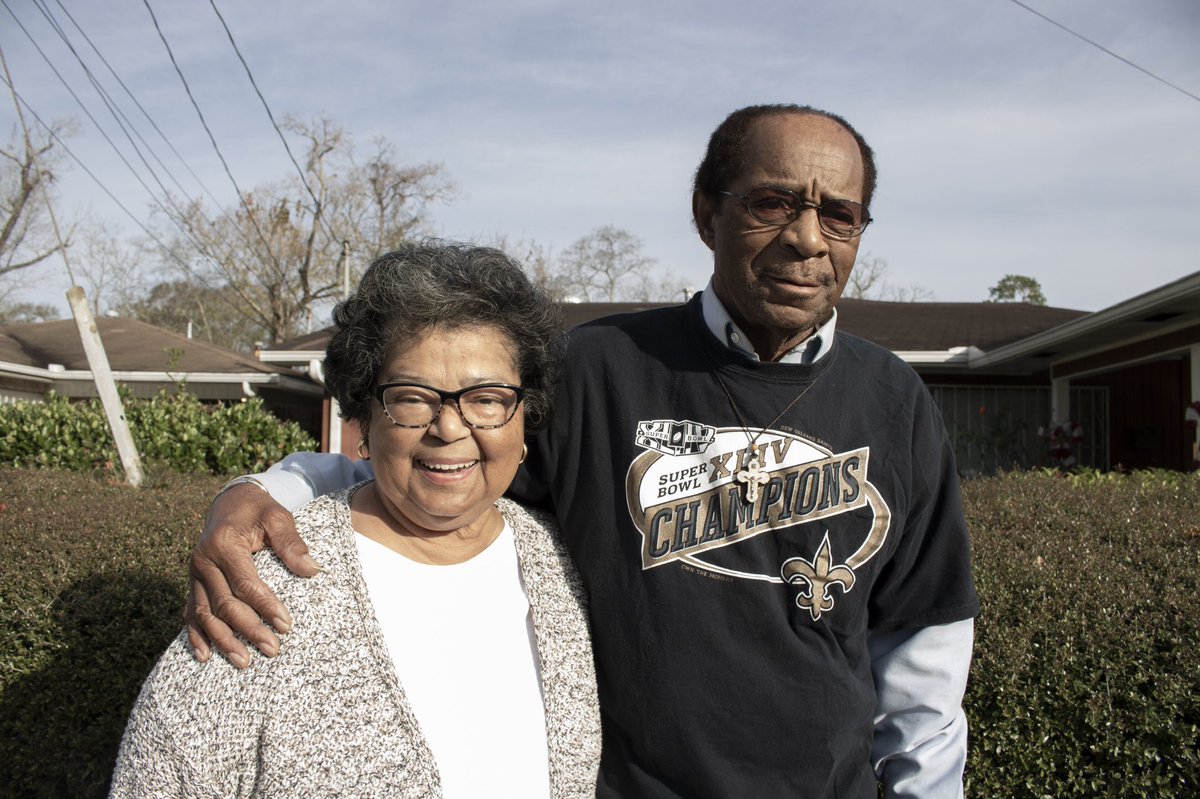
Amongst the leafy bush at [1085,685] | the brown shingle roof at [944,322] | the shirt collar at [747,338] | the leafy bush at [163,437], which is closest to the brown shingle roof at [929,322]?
the brown shingle roof at [944,322]

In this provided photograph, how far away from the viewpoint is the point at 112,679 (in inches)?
121

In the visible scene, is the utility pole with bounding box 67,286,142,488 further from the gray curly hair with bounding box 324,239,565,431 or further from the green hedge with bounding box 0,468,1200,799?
the gray curly hair with bounding box 324,239,565,431

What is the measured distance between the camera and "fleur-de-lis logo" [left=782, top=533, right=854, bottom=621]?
1.81 m

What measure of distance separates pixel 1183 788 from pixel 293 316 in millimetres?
36710

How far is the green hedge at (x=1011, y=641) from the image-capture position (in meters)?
2.68

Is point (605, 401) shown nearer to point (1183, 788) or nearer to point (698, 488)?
point (698, 488)

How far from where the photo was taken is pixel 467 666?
1757 millimetres

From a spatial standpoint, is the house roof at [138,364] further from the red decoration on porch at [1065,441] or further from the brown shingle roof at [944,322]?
the red decoration on porch at [1065,441]

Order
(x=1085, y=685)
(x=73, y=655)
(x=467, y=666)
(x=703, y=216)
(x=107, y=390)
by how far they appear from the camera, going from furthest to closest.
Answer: (x=107, y=390) → (x=73, y=655) → (x=1085, y=685) → (x=703, y=216) → (x=467, y=666)

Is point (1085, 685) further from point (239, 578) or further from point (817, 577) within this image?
point (239, 578)

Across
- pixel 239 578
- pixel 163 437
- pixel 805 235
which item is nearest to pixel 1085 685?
pixel 805 235

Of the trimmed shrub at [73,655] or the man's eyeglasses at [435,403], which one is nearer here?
the man's eyeglasses at [435,403]

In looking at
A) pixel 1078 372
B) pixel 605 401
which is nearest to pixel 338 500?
pixel 605 401

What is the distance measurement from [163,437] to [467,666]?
931 cm
